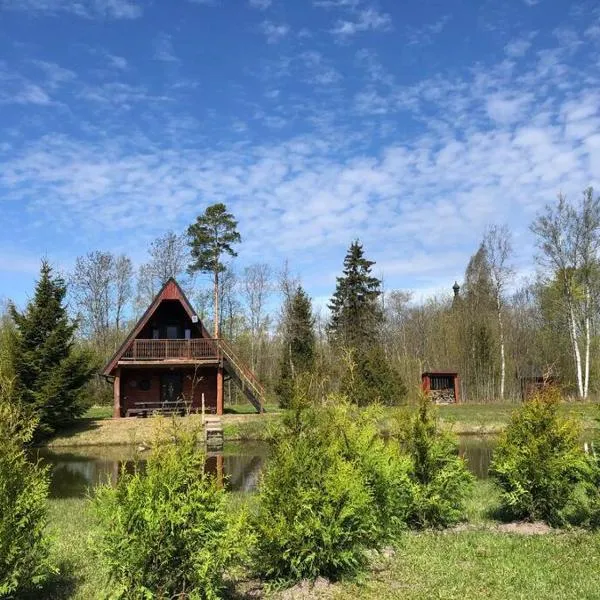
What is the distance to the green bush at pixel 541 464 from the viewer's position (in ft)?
28.7

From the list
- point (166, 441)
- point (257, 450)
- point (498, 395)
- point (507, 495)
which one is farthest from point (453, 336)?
point (166, 441)

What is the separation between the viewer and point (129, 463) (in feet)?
62.0

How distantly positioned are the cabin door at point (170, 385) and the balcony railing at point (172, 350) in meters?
2.62

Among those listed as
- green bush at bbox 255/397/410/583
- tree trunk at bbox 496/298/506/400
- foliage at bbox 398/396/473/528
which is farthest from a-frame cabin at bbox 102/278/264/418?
green bush at bbox 255/397/410/583

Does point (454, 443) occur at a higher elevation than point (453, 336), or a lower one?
lower

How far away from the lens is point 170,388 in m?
33.4

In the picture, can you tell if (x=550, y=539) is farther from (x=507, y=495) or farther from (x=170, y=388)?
(x=170, y=388)

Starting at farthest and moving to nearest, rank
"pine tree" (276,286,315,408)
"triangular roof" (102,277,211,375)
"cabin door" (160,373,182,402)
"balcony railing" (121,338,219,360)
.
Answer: "pine tree" (276,286,315,408)
"cabin door" (160,373,182,402)
"balcony railing" (121,338,219,360)
"triangular roof" (102,277,211,375)

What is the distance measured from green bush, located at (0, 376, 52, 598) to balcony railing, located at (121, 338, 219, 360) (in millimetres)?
25646

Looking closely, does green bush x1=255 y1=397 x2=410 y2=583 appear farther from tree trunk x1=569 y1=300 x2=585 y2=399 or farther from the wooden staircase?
tree trunk x1=569 y1=300 x2=585 y2=399

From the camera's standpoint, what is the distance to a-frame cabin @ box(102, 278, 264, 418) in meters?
30.9

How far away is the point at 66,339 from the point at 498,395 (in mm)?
29985

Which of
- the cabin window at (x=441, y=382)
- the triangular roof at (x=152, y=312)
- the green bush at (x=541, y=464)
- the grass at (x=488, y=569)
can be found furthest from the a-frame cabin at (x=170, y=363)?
the grass at (x=488, y=569)

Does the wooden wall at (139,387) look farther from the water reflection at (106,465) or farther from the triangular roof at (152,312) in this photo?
the water reflection at (106,465)
